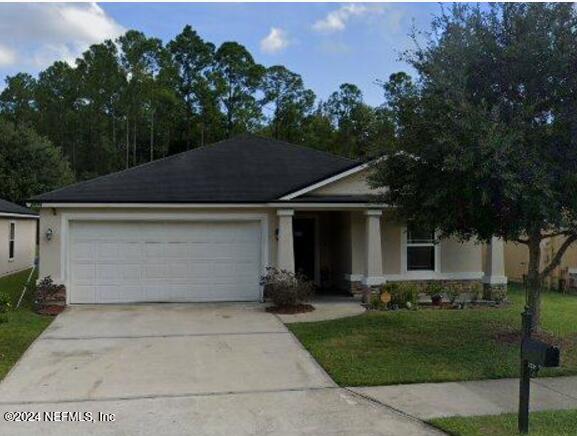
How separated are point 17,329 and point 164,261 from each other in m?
4.29

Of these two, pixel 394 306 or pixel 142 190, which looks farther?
pixel 142 190

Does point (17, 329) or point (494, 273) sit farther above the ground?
point (494, 273)

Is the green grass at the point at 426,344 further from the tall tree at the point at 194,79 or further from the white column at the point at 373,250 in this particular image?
the tall tree at the point at 194,79

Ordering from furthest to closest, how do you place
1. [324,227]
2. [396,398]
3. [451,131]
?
[324,227]
[451,131]
[396,398]

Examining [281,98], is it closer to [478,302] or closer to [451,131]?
[478,302]

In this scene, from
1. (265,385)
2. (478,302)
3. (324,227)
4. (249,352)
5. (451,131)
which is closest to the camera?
(265,385)

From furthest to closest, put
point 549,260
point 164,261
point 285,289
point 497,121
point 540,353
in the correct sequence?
point 549,260 < point 164,261 < point 285,289 < point 497,121 < point 540,353

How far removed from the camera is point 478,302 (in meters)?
14.1

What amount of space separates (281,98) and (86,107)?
1552 centimetres

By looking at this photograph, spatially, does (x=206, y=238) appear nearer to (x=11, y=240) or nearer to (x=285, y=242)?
(x=285, y=242)

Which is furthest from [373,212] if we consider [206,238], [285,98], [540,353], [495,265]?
[285,98]

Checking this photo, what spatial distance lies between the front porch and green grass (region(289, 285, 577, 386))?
7.00ft

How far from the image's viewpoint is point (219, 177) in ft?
51.5

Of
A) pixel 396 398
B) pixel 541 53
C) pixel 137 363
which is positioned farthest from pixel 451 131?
pixel 137 363
